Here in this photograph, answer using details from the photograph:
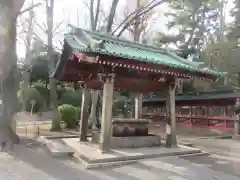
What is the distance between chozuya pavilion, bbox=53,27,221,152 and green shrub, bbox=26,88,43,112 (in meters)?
17.9

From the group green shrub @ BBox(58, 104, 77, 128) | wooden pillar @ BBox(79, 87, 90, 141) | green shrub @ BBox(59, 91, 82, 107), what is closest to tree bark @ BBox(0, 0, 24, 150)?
wooden pillar @ BBox(79, 87, 90, 141)

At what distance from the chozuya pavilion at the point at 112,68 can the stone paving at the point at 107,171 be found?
1452mm

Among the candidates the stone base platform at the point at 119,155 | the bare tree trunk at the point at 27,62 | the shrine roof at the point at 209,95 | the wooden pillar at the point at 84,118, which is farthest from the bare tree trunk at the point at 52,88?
the shrine roof at the point at 209,95

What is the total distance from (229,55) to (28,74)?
76.0 feet

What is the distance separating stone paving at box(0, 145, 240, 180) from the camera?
5.75m

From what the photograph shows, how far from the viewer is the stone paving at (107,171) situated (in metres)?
5.75

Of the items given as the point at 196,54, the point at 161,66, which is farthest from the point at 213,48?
the point at 161,66

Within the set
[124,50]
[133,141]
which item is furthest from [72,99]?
[124,50]

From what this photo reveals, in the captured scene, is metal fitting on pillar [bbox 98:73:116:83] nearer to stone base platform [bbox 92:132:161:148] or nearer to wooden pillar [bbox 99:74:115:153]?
wooden pillar [bbox 99:74:115:153]

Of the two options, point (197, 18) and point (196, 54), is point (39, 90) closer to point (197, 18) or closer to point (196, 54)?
point (196, 54)

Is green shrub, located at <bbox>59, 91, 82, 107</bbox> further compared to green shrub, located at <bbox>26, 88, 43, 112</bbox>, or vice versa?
green shrub, located at <bbox>59, 91, 82, 107</bbox>

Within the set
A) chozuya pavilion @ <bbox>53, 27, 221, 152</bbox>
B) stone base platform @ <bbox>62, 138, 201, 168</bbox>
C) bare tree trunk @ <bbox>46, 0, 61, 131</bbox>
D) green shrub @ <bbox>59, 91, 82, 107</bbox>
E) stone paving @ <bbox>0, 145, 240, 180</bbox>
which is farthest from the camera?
green shrub @ <bbox>59, 91, 82, 107</bbox>

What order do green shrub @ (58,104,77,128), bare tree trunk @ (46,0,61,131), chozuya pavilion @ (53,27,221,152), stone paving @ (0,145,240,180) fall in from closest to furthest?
1. stone paving @ (0,145,240,180)
2. chozuya pavilion @ (53,27,221,152)
3. bare tree trunk @ (46,0,61,131)
4. green shrub @ (58,104,77,128)

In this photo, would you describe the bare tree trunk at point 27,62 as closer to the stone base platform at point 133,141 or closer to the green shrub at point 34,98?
the green shrub at point 34,98
